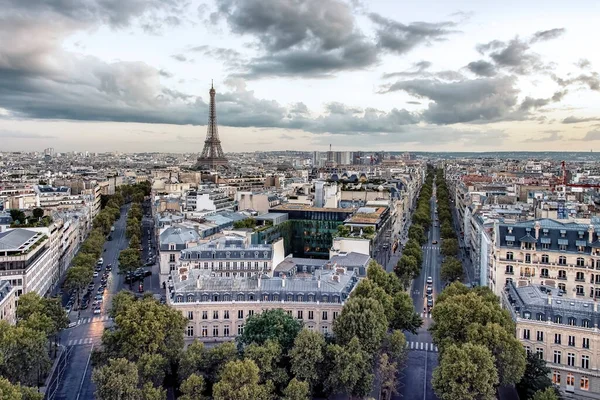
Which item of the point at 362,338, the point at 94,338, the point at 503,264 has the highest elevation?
the point at 503,264

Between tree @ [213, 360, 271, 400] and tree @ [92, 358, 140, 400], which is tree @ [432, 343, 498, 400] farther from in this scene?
tree @ [92, 358, 140, 400]

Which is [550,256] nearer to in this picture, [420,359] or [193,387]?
[420,359]

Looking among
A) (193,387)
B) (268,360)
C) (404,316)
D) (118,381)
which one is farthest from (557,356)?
(118,381)

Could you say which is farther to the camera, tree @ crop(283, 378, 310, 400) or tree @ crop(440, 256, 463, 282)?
tree @ crop(440, 256, 463, 282)

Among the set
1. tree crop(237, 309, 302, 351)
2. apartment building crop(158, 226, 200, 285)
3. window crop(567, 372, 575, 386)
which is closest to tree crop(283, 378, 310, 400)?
tree crop(237, 309, 302, 351)

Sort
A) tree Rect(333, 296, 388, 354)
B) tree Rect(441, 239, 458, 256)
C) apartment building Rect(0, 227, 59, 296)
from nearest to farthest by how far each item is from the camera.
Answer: tree Rect(333, 296, 388, 354) → apartment building Rect(0, 227, 59, 296) → tree Rect(441, 239, 458, 256)

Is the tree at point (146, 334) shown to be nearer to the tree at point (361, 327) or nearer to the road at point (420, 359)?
the tree at point (361, 327)

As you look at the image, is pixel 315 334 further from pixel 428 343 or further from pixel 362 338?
pixel 428 343

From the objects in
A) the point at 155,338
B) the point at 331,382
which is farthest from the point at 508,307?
the point at 155,338
